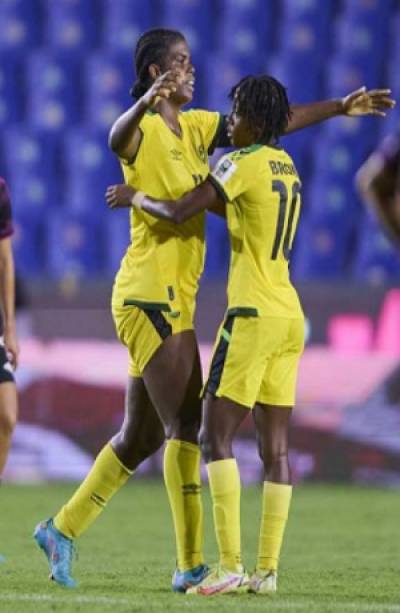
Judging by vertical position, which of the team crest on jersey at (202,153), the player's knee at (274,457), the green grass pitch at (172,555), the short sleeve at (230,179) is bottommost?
the green grass pitch at (172,555)

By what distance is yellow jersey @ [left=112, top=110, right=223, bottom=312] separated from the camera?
5.48m

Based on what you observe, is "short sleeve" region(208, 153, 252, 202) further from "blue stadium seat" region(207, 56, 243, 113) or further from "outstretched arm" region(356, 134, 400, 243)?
"blue stadium seat" region(207, 56, 243, 113)

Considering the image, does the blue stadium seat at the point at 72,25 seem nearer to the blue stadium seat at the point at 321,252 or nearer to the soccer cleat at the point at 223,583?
the blue stadium seat at the point at 321,252

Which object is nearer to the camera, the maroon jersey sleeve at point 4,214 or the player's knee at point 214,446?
the player's knee at point 214,446

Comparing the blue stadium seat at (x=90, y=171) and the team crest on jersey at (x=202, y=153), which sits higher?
the team crest on jersey at (x=202, y=153)

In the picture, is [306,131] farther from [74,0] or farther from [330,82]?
[74,0]

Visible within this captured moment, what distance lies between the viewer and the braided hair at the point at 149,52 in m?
5.50

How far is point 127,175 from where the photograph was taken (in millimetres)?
5562

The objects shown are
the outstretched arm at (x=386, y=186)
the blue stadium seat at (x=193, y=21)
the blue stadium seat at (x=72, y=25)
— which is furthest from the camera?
the blue stadium seat at (x=72, y=25)

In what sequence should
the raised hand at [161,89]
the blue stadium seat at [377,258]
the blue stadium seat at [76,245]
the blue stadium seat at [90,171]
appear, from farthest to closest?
1. the blue stadium seat at [90,171]
2. the blue stadium seat at [76,245]
3. the blue stadium seat at [377,258]
4. the raised hand at [161,89]

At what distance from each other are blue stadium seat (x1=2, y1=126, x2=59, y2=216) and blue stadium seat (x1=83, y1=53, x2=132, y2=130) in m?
0.43

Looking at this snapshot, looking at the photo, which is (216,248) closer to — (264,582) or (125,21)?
(125,21)

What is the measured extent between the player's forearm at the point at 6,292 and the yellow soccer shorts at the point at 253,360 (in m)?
1.25

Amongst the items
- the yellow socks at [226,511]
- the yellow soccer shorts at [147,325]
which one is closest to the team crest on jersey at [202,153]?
the yellow soccer shorts at [147,325]
